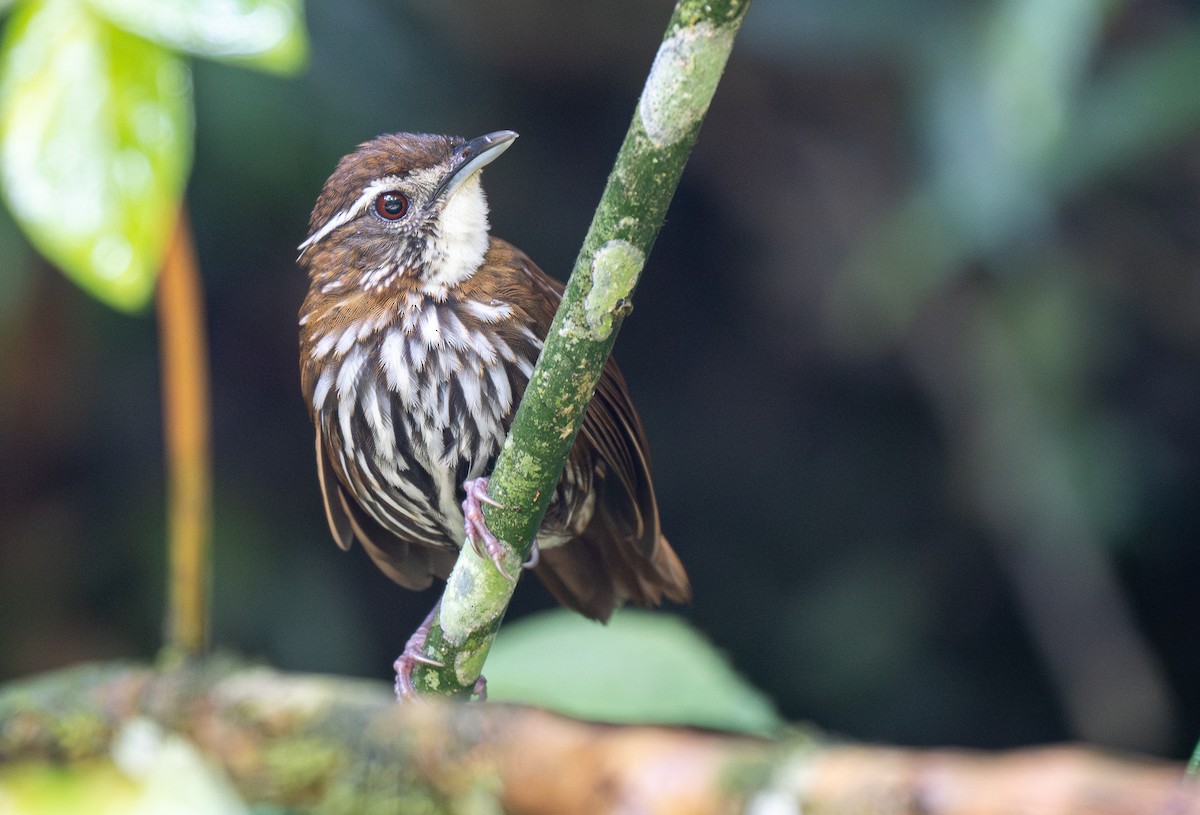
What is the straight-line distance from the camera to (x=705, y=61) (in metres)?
1.33

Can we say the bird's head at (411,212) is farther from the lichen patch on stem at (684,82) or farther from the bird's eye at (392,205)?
the lichen patch on stem at (684,82)

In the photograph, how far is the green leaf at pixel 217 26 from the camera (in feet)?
4.76

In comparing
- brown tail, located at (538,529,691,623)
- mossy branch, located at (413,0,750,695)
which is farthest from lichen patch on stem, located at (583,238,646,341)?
brown tail, located at (538,529,691,623)

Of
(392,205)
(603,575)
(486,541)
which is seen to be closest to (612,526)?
(603,575)

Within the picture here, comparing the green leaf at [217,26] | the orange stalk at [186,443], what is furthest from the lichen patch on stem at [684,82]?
the orange stalk at [186,443]

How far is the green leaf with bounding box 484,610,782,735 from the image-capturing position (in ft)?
7.43

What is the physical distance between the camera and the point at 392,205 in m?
2.23

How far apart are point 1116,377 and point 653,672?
2817 mm

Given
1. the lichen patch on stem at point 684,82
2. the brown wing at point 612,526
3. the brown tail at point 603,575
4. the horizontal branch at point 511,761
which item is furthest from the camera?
the brown tail at point 603,575

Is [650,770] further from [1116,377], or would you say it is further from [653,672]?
[1116,377]

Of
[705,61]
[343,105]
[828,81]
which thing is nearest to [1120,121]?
[828,81]

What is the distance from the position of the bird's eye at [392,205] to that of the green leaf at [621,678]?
34.0 inches

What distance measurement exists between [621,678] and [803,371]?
2.61 m

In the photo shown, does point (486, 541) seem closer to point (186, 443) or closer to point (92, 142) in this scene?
point (92, 142)
